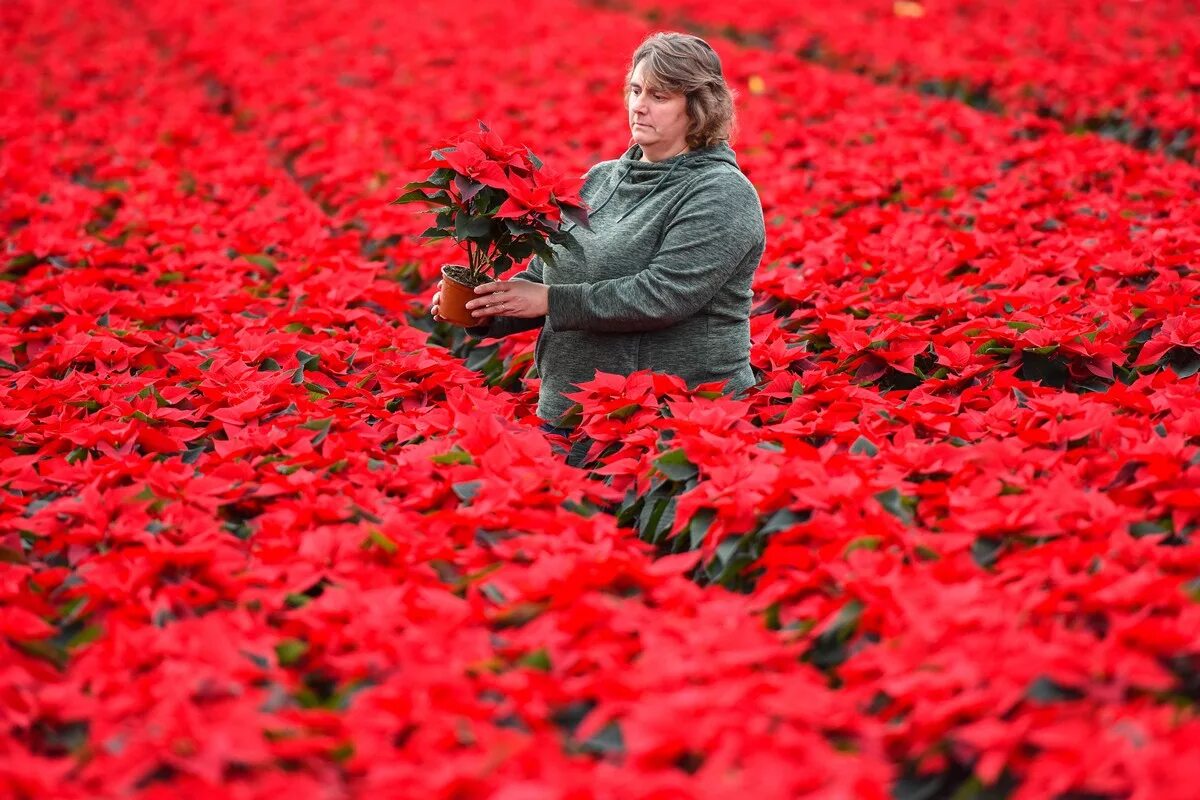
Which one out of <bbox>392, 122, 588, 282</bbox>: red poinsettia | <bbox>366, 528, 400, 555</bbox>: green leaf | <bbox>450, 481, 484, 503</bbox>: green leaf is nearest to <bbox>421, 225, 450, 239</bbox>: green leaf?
<bbox>392, 122, 588, 282</bbox>: red poinsettia

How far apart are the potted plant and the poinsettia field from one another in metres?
0.11

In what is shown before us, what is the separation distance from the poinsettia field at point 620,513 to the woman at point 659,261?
123 millimetres

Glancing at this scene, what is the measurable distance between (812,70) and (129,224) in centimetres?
405

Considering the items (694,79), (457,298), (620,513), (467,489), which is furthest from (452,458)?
(694,79)

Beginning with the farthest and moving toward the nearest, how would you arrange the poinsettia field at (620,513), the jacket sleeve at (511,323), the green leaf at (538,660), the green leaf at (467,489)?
the jacket sleeve at (511,323)
the green leaf at (467,489)
the green leaf at (538,660)
the poinsettia field at (620,513)

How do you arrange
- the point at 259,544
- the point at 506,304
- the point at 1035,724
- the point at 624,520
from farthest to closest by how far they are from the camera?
1. the point at 506,304
2. the point at 624,520
3. the point at 259,544
4. the point at 1035,724

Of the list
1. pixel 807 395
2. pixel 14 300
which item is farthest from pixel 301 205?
pixel 807 395

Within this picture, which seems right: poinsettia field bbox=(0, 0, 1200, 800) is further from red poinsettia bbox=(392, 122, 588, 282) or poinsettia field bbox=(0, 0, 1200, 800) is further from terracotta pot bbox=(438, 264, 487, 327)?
terracotta pot bbox=(438, 264, 487, 327)

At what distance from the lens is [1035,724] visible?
4.88ft

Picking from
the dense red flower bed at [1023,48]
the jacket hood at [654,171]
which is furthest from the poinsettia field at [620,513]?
the dense red flower bed at [1023,48]

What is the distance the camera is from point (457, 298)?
2.67 m

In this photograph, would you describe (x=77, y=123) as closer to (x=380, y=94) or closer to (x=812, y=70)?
(x=380, y=94)

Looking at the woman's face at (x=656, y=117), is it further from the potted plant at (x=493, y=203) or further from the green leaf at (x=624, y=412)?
the green leaf at (x=624, y=412)

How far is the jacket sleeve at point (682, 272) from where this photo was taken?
2490 mm
